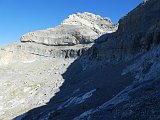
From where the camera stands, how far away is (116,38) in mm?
77500

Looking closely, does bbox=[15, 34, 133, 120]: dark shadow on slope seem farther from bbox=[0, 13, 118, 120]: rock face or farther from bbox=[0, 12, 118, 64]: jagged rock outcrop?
bbox=[0, 12, 118, 64]: jagged rock outcrop

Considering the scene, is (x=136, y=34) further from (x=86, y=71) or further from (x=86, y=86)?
Answer: (x=86, y=71)

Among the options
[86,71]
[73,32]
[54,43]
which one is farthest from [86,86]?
[54,43]

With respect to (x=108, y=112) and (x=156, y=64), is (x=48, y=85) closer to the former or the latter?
(x=156, y=64)

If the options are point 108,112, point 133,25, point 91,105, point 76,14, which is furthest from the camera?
point 76,14

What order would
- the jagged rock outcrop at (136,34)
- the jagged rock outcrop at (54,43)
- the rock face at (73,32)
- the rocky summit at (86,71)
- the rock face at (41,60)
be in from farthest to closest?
1. the rock face at (73,32)
2. the jagged rock outcrop at (54,43)
3. the rock face at (41,60)
4. the jagged rock outcrop at (136,34)
5. the rocky summit at (86,71)

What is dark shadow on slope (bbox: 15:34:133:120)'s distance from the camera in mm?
43031

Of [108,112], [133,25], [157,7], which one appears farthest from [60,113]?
[133,25]

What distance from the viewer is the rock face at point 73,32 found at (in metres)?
118

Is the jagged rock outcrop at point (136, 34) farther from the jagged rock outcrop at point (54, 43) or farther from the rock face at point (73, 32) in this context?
the rock face at point (73, 32)

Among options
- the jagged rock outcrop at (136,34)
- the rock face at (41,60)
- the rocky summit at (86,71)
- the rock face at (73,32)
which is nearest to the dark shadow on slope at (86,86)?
the rocky summit at (86,71)

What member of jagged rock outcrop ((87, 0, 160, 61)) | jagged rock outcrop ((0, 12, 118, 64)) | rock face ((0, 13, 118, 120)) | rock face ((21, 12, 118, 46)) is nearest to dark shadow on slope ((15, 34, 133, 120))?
jagged rock outcrop ((87, 0, 160, 61))

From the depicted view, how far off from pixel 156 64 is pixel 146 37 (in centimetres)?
1276

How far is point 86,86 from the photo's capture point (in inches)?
2422
